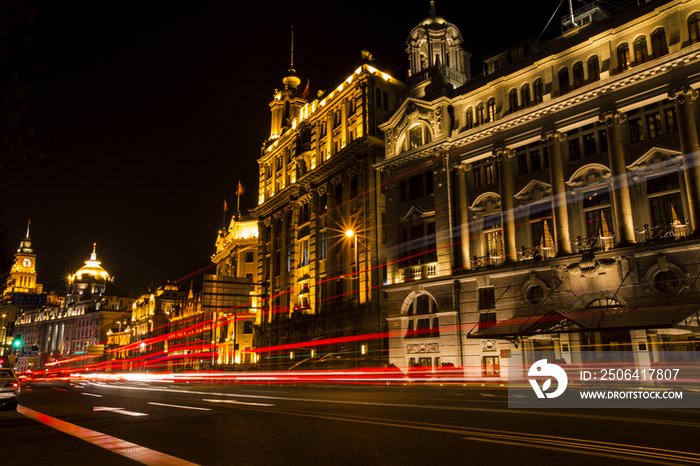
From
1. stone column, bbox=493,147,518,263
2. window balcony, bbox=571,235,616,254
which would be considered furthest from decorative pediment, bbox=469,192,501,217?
window balcony, bbox=571,235,616,254

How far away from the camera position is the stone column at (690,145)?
2342 centimetres

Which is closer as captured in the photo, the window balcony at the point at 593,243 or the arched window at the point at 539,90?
the window balcony at the point at 593,243

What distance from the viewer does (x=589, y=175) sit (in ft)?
92.3

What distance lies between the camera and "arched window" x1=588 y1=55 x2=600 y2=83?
94.0 ft

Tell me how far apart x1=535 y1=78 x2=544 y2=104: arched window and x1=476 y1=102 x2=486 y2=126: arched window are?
12.5 feet

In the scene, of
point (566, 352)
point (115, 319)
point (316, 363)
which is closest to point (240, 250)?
point (316, 363)

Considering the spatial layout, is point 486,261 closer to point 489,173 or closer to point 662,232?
point 489,173

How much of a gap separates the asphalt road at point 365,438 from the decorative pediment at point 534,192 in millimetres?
19444

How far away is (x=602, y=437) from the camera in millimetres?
7898

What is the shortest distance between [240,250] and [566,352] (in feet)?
189

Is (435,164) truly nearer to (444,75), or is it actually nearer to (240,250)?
(444,75)

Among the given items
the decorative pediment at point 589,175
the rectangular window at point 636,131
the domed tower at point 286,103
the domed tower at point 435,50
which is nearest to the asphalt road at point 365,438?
the decorative pediment at point 589,175

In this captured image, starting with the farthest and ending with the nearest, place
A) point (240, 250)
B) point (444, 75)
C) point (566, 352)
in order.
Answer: point (240, 250) < point (444, 75) < point (566, 352)

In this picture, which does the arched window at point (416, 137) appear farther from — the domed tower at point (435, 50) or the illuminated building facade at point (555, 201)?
the domed tower at point (435, 50)
